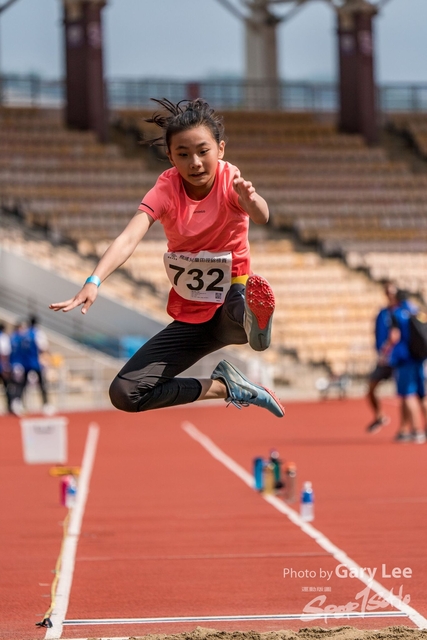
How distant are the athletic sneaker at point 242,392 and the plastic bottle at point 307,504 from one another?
2.64m

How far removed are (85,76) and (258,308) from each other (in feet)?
88.8

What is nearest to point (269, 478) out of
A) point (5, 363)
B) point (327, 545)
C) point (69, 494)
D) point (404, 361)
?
point (69, 494)

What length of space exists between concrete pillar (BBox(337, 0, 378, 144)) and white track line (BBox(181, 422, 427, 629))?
69.2 feet

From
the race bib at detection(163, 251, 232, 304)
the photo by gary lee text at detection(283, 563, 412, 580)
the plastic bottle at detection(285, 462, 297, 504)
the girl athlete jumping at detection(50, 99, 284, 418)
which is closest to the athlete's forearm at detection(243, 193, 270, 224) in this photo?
the girl athlete jumping at detection(50, 99, 284, 418)

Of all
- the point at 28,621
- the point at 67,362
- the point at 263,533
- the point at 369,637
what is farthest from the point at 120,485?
the point at 67,362

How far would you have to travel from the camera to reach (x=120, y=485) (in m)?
11.3

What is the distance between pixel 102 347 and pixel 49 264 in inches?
87.4

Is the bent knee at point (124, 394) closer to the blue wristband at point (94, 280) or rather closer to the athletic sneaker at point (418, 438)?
the blue wristband at point (94, 280)

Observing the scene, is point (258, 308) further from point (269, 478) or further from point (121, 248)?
point (269, 478)

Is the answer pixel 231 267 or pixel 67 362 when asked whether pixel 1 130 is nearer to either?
pixel 67 362

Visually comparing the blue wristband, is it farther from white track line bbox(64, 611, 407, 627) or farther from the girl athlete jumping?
white track line bbox(64, 611, 407, 627)

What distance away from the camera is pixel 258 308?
536cm

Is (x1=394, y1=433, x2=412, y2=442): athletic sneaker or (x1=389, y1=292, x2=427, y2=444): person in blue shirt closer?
(x1=389, y1=292, x2=427, y2=444): person in blue shirt

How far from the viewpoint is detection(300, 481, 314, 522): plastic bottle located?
8.59 meters
